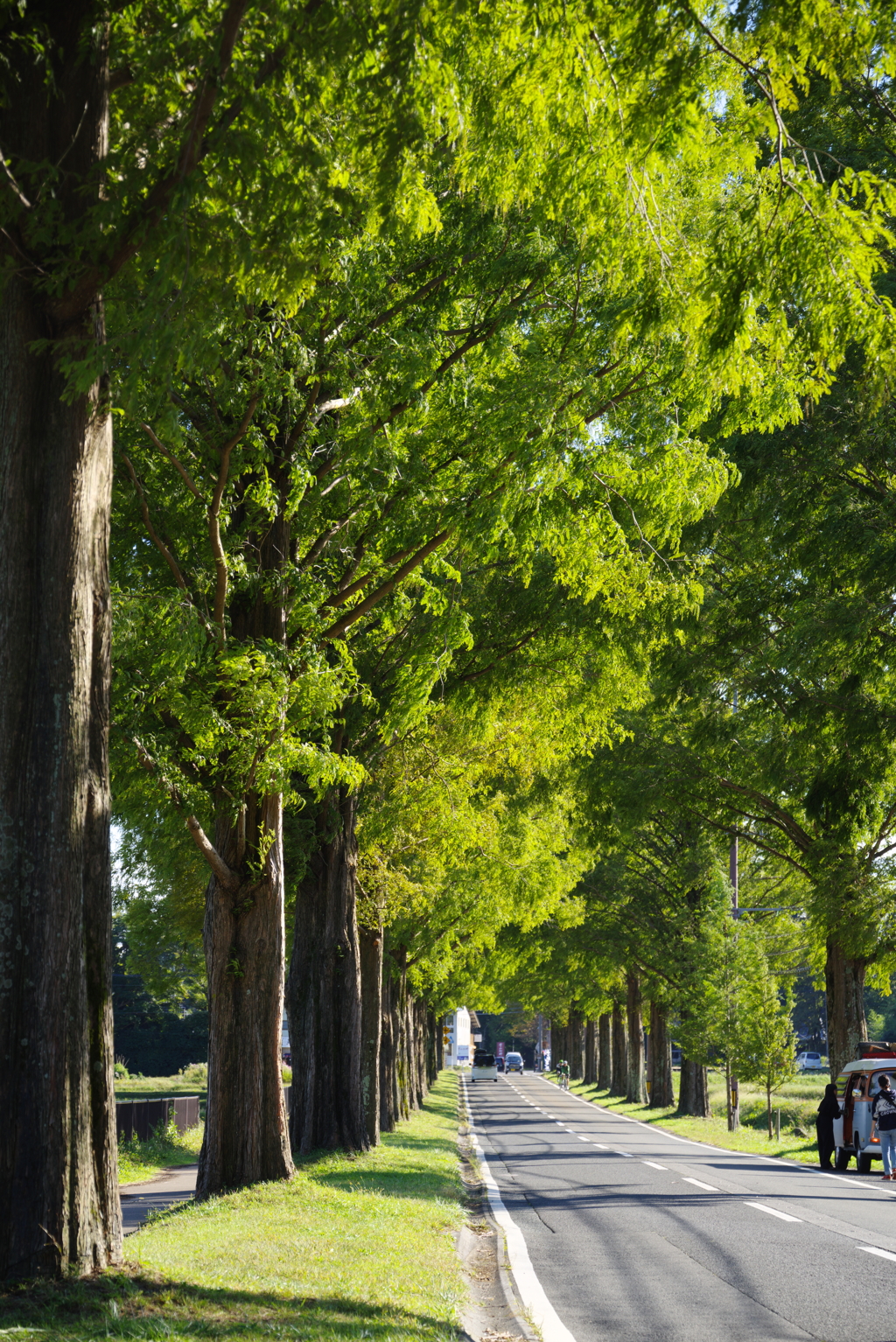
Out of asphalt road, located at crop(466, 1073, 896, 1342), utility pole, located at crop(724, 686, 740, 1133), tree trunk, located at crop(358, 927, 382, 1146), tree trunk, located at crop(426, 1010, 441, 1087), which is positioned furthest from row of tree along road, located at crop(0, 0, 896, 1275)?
tree trunk, located at crop(426, 1010, 441, 1087)

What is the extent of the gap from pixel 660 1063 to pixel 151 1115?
19.6 m

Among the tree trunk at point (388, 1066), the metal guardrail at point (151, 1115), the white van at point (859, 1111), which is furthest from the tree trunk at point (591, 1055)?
the white van at point (859, 1111)

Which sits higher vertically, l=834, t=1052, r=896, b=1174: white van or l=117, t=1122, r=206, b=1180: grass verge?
l=834, t=1052, r=896, b=1174: white van

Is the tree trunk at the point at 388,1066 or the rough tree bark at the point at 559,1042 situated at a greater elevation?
the tree trunk at the point at 388,1066

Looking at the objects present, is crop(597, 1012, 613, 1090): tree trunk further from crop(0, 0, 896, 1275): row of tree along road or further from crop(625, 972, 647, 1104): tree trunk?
crop(0, 0, 896, 1275): row of tree along road

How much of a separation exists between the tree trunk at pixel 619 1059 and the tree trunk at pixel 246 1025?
146 ft

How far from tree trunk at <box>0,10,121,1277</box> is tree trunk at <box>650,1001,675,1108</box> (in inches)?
1414

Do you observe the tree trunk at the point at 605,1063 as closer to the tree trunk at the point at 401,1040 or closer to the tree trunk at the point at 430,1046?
the tree trunk at the point at 430,1046

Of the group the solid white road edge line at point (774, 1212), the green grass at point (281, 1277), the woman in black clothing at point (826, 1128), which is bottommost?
the woman in black clothing at point (826, 1128)

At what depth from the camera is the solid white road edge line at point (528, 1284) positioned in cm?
779

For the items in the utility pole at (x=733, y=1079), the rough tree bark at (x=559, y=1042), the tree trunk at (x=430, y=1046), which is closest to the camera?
the utility pole at (x=733, y=1079)

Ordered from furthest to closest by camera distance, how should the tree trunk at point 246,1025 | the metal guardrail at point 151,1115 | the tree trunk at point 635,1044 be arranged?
the tree trunk at point 635,1044
the metal guardrail at point 151,1115
the tree trunk at point 246,1025

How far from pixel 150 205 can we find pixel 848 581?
33.2 feet

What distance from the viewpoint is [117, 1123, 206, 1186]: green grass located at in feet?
84.5
